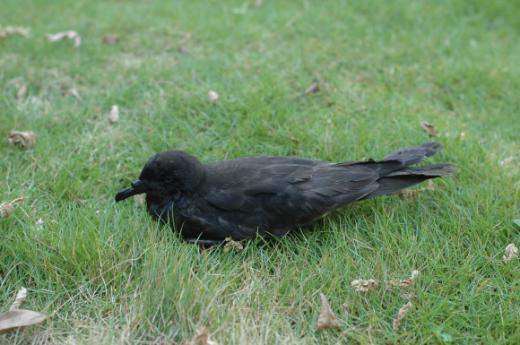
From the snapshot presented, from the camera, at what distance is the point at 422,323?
3234 millimetres

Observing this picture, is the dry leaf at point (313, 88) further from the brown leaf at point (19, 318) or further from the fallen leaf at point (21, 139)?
the brown leaf at point (19, 318)

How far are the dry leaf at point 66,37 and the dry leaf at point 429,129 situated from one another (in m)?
4.05

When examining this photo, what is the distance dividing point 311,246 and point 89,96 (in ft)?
9.89

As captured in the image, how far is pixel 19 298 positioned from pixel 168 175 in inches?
50.6

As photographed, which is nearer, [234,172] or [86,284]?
[86,284]

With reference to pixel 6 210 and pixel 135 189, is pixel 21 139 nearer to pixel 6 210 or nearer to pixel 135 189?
pixel 6 210

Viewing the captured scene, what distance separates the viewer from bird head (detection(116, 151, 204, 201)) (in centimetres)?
405

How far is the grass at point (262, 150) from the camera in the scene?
129 inches

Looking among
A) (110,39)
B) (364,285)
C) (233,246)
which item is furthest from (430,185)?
(110,39)

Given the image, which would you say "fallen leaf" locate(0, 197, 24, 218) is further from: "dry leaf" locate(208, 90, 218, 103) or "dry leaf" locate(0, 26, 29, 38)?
"dry leaf" locate(0, 26, 29, 38)

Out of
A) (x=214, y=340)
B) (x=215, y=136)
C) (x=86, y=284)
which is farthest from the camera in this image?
(x=215, y=136)

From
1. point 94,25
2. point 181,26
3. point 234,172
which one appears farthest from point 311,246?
point 94,25

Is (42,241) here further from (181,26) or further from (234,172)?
(181,26)

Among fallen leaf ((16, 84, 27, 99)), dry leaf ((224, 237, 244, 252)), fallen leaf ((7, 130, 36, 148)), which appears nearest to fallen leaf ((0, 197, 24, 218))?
fallen leaf ((7, 130, 36, 148))
